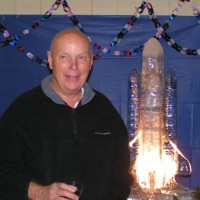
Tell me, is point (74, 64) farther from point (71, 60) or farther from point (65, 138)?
point (65, 138)

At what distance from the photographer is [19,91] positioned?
317cm

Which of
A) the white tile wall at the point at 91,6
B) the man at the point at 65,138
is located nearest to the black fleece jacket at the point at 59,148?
the man at the point at 65,138

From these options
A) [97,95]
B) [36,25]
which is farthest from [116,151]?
[36,25]

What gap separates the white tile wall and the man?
1.99m

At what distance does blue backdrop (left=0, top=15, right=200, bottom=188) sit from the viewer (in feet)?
10.1

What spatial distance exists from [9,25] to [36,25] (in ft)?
0.84

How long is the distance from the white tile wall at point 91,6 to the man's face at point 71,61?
201cm

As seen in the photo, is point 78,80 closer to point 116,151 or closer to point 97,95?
point 97,95

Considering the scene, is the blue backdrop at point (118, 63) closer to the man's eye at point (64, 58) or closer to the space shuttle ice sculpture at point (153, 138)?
the space shuttle ice sculpture at point (153, 138)

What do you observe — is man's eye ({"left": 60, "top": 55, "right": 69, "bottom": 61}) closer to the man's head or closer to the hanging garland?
the man's head

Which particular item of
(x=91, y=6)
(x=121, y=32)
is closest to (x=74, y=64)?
(x=121, y=32)

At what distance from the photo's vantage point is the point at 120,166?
134 cm

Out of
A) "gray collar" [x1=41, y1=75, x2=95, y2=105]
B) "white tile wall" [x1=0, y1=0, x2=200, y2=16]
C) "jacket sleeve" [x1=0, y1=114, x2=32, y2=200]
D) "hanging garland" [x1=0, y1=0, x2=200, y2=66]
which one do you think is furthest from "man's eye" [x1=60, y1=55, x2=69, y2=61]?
"white tile wall" [x1=0, y1=0, x2=200, y2=16]

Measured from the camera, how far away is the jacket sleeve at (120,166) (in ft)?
4.40
